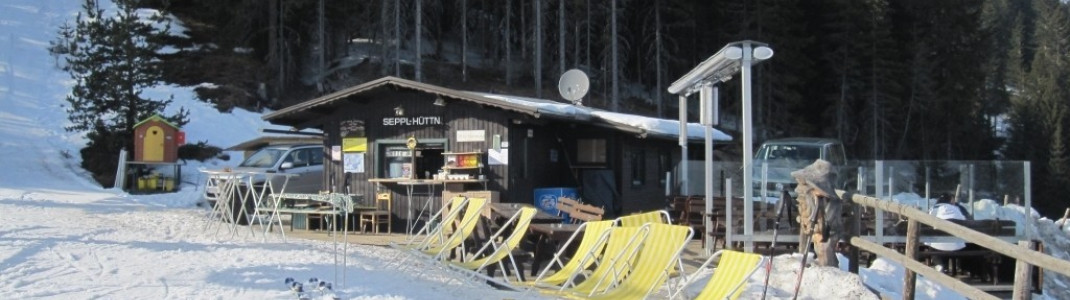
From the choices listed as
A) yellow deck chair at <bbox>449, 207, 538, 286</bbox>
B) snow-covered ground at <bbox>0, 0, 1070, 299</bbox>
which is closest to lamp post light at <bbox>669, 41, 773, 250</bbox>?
snow-covered ground at <bbox>0, 0, 1070, 299</bbox>

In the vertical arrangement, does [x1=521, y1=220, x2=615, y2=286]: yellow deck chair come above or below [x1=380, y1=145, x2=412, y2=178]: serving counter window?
below

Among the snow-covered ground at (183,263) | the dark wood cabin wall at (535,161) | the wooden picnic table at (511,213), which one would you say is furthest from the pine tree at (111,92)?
the wooden picnic table at (511,213)

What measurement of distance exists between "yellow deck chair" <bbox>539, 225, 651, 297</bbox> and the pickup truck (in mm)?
5372

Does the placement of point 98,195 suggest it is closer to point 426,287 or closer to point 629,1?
point 426,287

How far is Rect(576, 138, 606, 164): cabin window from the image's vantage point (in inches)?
656

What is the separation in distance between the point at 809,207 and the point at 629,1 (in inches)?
1307

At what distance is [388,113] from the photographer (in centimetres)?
1587

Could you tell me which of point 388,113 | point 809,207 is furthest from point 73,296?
point 388,113

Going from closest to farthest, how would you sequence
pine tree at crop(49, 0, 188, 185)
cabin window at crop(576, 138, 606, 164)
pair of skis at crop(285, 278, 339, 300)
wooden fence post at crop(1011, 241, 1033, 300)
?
wooden fence post at crop(1011, 241, 1033, 300), pair of skis at crop(285, 278, 339, 300), cabin window at crop(576, 138, 606, 164), pine tree at crop(49, 0, 188, 185)

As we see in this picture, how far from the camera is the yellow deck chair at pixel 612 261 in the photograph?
7820 mm

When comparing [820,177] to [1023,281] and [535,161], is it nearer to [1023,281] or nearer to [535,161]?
[1023,281]

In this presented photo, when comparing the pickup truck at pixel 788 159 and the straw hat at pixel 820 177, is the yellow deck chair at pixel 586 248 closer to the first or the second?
the straw hat at pixel 820 177

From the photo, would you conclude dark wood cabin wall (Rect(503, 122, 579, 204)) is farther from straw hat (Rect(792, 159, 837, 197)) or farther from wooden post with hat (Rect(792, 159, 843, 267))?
straw hat (Rect(792, 159, 837, 197))

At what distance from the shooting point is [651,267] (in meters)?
7.84
